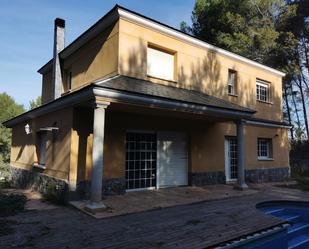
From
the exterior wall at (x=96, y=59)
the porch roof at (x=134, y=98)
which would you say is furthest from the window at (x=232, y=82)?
the exterior wall at (x=96, y=59)

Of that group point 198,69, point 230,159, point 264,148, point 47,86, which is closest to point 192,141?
point 230,159

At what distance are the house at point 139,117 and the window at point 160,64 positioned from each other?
4 cm

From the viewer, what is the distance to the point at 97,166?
24.7 feet

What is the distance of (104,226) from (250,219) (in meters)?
3.62

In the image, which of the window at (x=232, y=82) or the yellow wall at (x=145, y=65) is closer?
the yellow wall at (x=145, y=65)

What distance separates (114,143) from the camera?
975 cm

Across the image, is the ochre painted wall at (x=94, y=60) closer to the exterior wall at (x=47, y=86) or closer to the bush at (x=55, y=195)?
the exterior wall at (x=47, y=86)

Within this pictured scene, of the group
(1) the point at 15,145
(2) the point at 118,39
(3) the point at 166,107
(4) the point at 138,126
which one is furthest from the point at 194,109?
(1) the point at 15,145

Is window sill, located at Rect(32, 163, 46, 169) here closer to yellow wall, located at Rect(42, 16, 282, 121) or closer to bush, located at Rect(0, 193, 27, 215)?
bush, located at Rect(0, 193, 27, 215)

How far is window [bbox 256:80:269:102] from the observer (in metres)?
16.0

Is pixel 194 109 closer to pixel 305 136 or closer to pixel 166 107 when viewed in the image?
pixel 166 107

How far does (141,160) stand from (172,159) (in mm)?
1557

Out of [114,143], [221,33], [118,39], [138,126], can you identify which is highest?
[221,33]

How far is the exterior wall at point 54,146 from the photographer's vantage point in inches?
364
